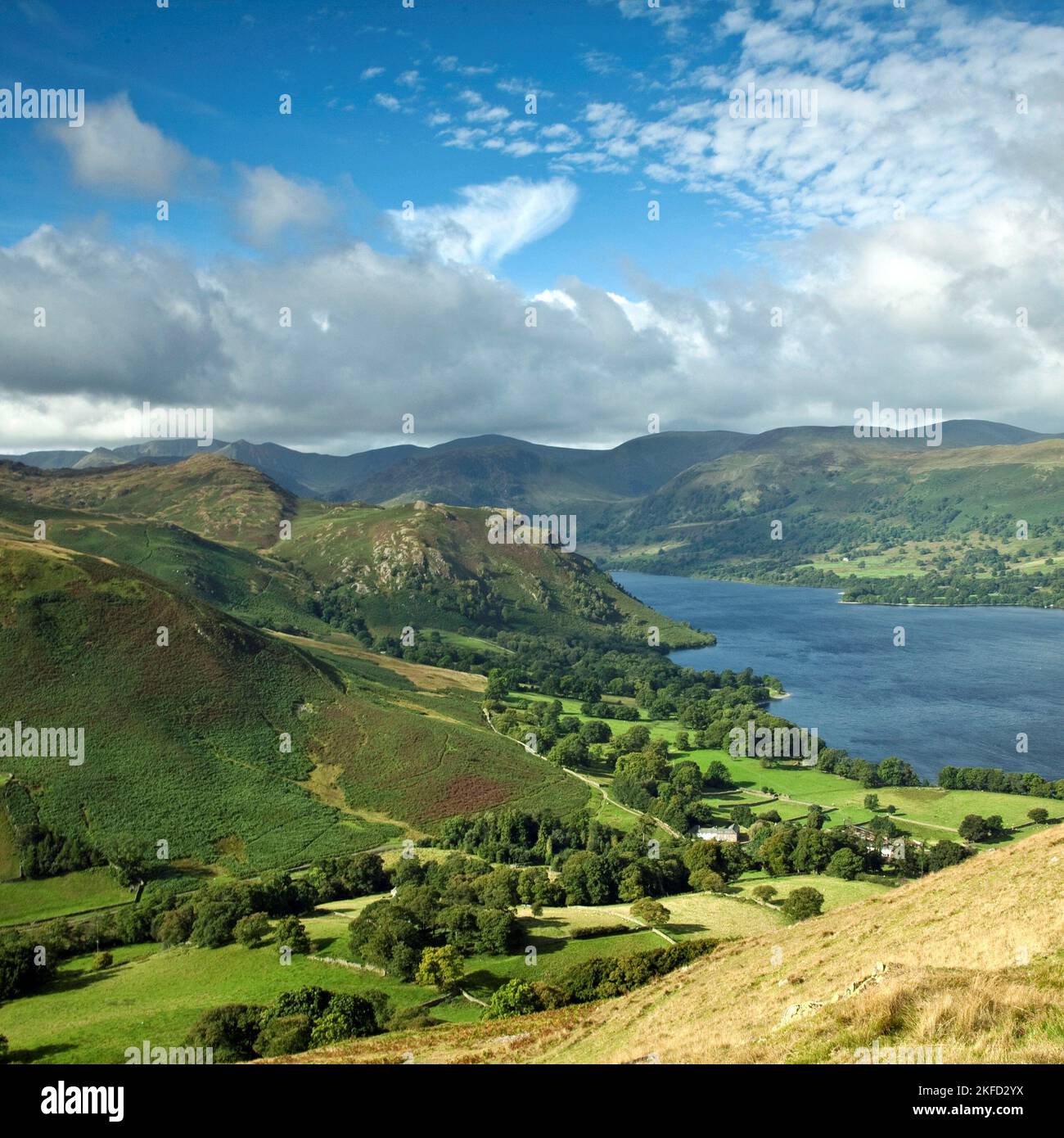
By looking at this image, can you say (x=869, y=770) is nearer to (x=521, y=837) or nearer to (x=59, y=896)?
(x=521, y=837)

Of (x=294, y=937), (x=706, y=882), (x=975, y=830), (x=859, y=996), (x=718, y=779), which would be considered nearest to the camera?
(x=859, y=996)

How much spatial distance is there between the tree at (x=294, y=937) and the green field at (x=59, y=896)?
77.5 feet

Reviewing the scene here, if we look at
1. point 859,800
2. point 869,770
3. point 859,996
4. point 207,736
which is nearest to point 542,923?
point 859,996

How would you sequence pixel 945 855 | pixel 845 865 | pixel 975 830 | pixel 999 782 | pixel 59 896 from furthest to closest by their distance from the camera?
pixel 999 782
pixel 975 830
pixel 945 855
pixel 845 865
pixel 59 896

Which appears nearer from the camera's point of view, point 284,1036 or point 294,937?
point 284,1036

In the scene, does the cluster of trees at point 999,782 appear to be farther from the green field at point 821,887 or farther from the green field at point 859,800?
the green field at point 821,887

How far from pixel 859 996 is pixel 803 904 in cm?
5350

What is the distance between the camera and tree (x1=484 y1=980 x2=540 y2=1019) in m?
44.1

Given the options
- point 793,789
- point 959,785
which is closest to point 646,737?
point 793,789

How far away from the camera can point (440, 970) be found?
51688 millimetres

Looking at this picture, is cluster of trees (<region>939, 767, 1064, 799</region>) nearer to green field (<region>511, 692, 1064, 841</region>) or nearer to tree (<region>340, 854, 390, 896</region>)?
green field (<region>511, 692, 1064, 841</region>)

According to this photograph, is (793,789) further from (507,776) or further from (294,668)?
(294,668)

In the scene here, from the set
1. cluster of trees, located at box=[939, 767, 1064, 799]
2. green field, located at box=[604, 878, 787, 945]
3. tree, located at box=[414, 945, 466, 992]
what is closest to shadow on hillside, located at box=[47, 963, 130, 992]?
tree, located at box=[414, 945, 466, 992]

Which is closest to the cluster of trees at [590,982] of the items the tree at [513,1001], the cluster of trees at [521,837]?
the tree at [513,1001]
